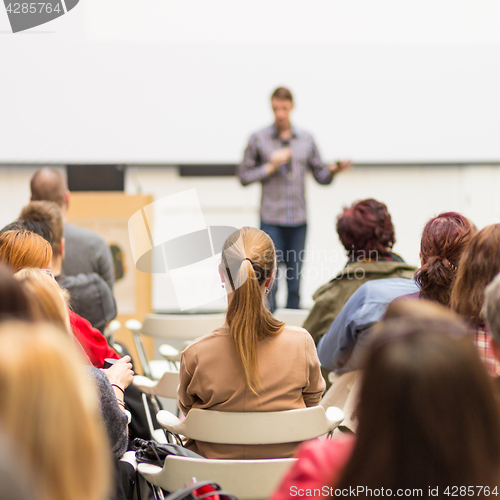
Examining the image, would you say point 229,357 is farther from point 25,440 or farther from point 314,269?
point 314,269

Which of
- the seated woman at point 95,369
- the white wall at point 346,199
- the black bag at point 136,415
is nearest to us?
the seated woman at point 95,369

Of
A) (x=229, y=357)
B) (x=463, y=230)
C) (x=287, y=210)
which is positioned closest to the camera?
(x=229, y=357)

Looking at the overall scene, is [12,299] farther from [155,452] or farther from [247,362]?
[247,362]

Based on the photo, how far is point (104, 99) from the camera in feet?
14.6

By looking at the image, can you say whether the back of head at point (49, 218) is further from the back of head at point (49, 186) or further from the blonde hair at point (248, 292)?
the blonde hair at point (248, 292)

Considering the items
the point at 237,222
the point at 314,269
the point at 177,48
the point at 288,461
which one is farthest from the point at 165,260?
the point at 288,461

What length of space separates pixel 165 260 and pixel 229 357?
2920 millimetres

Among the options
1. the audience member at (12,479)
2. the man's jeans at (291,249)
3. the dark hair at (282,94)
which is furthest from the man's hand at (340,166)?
the audience member at (12,479)

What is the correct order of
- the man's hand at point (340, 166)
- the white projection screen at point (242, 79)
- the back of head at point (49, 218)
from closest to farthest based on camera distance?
the back of head at point (49, 218)
the man's hand at point (340, 166)
the white projection screen at point (242, 79)

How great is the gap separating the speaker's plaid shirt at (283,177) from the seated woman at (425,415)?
138 inches

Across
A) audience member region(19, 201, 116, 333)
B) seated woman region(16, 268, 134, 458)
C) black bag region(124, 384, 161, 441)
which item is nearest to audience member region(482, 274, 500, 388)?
seated woman region(16, 268, 134, 458)

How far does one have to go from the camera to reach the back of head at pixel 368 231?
2361 mm

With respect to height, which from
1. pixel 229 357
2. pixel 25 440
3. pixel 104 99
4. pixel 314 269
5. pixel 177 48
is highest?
pixel 177 48

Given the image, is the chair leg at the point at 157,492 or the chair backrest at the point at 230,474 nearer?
the chair backrest at the point at 230,474
